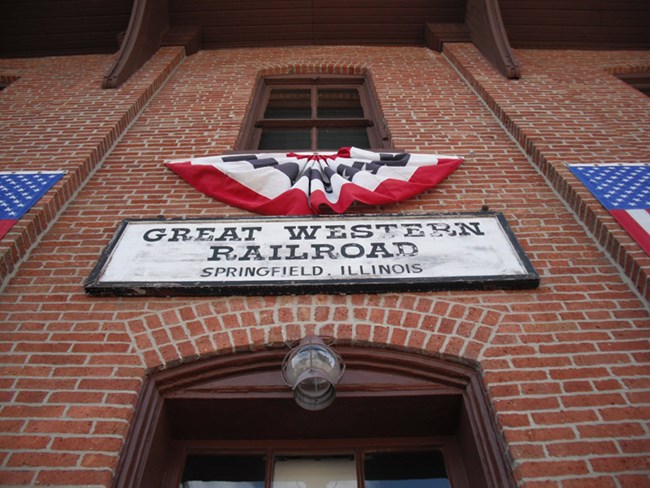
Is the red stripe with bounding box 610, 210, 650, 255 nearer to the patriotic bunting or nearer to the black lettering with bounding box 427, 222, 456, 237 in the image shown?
the black lettering with bounding box 427, 222, 456, 237

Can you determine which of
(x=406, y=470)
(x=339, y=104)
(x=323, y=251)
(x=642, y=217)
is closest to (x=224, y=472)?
(x=406, y=470)

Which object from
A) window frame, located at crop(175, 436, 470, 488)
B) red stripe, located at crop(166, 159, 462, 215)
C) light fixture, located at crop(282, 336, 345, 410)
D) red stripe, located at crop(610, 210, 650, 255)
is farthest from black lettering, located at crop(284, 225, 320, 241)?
red stripe, located at crop(610, 210, 650, 255)

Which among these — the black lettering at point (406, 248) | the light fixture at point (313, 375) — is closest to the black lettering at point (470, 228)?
the black lettering at point (406, 248)

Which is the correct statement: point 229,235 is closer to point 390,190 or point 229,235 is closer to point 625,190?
point 390,190

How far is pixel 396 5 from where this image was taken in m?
7.16

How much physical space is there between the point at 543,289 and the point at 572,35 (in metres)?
5.41

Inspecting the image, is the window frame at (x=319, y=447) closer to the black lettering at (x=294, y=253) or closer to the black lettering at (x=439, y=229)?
the black lettering at (x=294, y=253)

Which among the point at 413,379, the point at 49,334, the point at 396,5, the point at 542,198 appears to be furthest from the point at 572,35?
the point at 49,334

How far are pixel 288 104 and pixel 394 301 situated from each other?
13.0 feet

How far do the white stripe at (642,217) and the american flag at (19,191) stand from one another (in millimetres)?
4120

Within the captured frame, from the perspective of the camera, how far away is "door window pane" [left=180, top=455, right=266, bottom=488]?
2697 millimetres

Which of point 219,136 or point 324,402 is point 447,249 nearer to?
point 324,402

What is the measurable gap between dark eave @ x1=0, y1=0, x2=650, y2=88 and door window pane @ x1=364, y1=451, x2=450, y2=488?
18.5ft

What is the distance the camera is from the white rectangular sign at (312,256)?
10.5ft
